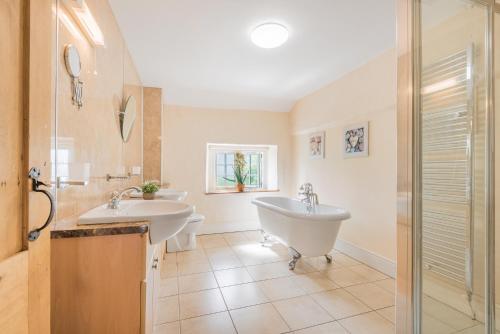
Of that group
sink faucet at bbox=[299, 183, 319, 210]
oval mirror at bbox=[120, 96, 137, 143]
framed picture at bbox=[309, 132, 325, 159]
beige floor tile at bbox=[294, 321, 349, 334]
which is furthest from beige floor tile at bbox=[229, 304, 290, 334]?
framed picture at bbox=[309, 132, 325, 159]

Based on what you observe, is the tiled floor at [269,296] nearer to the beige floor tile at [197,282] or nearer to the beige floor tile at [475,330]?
the beige floor tile at [197,282]

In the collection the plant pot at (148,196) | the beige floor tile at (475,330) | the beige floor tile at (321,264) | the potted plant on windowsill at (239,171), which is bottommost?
the beige floor tile at (321,264)

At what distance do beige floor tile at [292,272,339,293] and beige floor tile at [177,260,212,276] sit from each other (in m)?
0.97

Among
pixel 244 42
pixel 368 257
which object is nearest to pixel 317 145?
pixel 368 257

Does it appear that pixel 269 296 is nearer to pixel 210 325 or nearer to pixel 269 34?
pixel 210 325

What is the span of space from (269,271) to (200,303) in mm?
838

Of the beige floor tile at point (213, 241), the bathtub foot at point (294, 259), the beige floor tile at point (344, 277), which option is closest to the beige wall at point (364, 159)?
the beige floor tile at point (344, 277)

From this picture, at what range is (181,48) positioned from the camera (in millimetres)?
2262

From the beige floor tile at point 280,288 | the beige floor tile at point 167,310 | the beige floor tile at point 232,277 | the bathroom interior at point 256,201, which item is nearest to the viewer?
the bathroom interior at point 256,201

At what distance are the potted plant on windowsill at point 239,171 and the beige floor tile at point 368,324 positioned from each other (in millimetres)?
2550

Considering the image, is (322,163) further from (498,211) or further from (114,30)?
(114,30)

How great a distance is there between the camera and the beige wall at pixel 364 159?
2.31 metres

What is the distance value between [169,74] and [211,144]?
129 centimetres

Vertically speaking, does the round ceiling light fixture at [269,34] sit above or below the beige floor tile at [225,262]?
above
